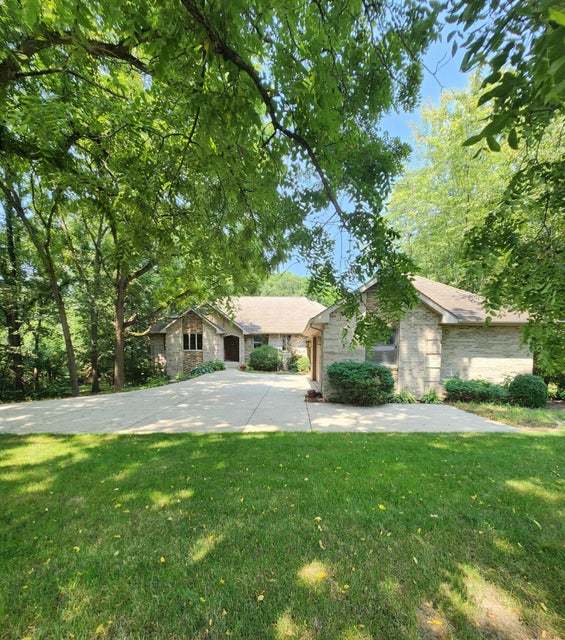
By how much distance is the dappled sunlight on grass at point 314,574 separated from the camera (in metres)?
2.63

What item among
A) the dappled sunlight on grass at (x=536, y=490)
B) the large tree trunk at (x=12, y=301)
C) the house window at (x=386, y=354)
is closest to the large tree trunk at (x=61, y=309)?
the large tree trunk at (x=12, y=301)

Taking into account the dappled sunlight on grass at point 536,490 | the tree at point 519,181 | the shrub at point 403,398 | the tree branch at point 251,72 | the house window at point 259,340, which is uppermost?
the tree branch at point 251,72

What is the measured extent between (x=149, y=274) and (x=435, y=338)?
52.8 feet

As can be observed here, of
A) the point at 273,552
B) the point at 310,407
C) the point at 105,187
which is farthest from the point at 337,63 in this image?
the point at 310,407

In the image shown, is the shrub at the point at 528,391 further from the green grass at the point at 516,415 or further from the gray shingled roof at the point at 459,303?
the gray shingled roof at the point at 459,303

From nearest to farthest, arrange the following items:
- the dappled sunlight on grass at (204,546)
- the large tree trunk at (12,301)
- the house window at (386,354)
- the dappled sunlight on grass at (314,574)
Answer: the dappled sunlight on grass at (314,574) → the dappled sunlight on grass at (204,546) → the house window at (386,354) → the large tree trunk at (12,301)

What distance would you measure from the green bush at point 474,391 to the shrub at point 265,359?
13142 mm

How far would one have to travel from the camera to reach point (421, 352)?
38.4 feet

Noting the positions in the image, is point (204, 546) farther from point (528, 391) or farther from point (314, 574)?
point (528, 391)

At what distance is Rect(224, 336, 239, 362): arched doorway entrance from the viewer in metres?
25.7

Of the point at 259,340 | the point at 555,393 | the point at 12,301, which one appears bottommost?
the point at 555,393

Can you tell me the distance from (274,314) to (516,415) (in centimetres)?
1962

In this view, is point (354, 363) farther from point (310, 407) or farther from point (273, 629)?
point (273, 629)

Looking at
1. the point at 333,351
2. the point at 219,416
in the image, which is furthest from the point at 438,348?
the point at 219,416
